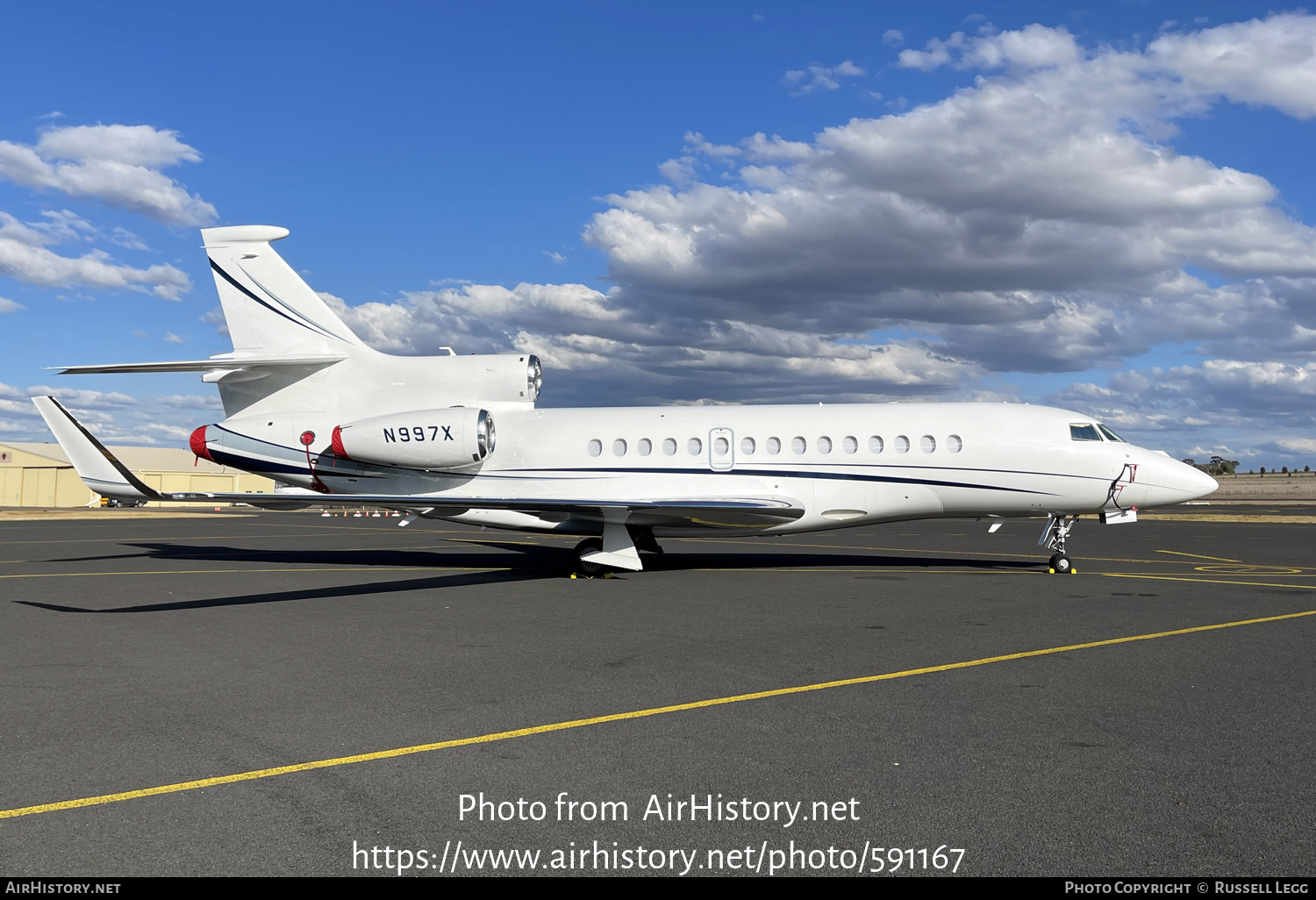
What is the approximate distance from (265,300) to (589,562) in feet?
28.9

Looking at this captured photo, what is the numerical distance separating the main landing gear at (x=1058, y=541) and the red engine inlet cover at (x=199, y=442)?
54.9ft

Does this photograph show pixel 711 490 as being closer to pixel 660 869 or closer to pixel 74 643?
pixel 74 643

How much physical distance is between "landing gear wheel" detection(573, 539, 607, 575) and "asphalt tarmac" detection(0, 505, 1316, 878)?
9.00 feet

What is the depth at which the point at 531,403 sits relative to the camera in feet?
61.6

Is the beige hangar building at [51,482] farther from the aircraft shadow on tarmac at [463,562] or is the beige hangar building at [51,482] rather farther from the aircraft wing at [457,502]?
the aircraft wing at [457,502]

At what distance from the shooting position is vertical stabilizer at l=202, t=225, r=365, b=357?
60.5 feet

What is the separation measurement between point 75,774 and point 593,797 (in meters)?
2.92

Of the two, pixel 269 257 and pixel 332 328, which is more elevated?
pixel 269 257

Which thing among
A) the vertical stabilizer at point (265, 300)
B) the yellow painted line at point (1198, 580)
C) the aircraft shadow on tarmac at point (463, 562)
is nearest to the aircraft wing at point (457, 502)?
the aircraft shadow on tarmac at point (463, 562)

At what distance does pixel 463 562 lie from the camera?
1941 cm

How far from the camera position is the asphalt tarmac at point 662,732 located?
4059mm

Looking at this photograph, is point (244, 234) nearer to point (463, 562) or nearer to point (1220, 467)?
point (463, 562)

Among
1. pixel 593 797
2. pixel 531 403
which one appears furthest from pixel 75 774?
pixel 531 403
